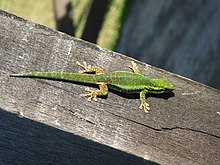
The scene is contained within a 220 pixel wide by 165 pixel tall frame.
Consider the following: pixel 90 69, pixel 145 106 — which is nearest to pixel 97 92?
pixel 90 69

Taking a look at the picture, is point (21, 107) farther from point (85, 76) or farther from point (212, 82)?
point (212, 82)

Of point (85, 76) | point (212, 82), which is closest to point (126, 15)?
point (212, 82)

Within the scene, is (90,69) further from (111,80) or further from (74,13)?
(74,13)

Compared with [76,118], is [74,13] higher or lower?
higher

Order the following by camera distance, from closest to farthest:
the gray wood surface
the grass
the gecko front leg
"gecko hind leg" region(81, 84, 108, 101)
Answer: the gray wood surface
"gecko hind leg" region(81, 84, 108, 101)
the gecko front leg
the grass

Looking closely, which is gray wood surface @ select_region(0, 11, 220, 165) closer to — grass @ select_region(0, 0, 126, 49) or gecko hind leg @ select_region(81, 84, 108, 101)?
gecko hind leg @ select_region(81, 84, 108, 101)

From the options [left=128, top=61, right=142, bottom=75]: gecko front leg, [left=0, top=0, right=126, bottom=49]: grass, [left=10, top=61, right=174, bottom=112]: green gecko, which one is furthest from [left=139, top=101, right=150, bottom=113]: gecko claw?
[left=0, top=0, right=126, bottom=49]: grass
